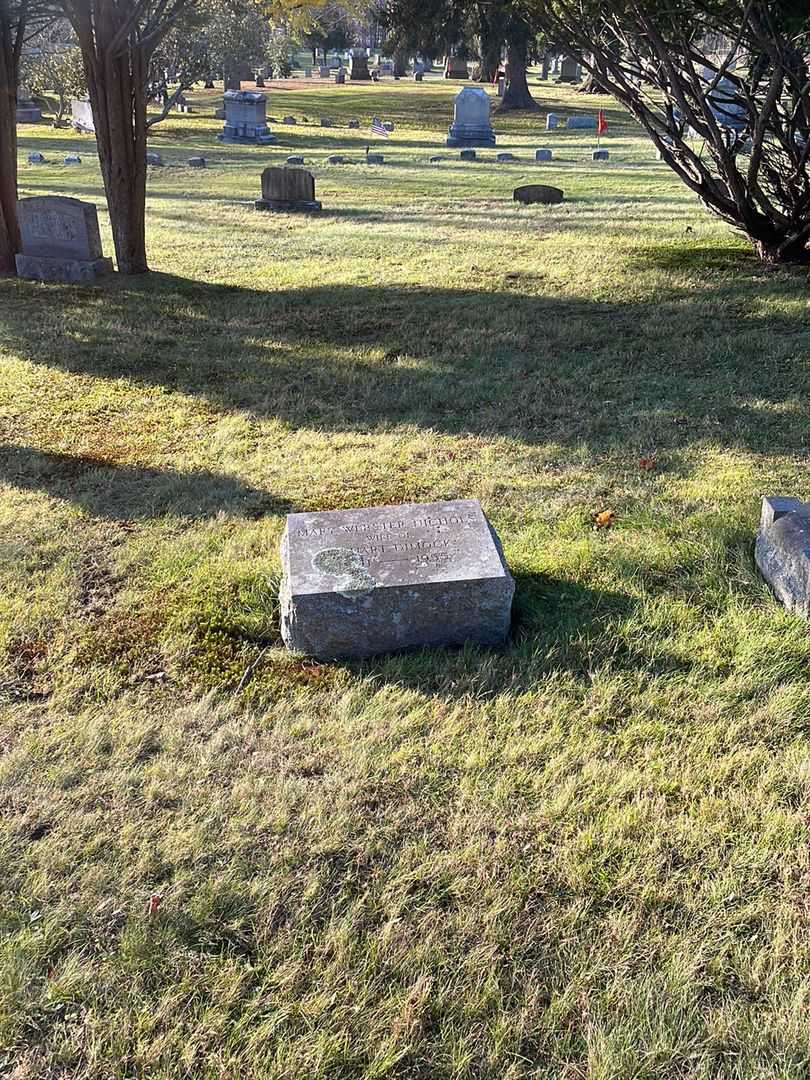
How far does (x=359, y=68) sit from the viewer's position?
6544 centimetres

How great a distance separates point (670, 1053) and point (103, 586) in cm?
332

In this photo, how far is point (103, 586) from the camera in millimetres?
4371

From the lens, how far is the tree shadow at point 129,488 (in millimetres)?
5230

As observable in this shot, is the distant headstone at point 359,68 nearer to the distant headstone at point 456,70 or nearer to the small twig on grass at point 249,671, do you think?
the distant headstone at point 456,70

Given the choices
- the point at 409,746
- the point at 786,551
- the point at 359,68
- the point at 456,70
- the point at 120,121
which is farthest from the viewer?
the point at 359,68

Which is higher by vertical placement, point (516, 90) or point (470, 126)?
point (516, 90)

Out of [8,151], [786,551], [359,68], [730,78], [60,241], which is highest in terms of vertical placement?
[359,68]

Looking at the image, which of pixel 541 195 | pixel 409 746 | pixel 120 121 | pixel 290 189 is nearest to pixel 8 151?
pixel 120 121

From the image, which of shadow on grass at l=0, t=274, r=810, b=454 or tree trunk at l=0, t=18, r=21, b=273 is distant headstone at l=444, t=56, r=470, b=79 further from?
Answer: shadow on grass at l=0, t=274, r=810, b=454

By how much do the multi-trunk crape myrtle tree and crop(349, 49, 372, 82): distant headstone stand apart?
6065cm

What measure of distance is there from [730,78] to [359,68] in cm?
6327

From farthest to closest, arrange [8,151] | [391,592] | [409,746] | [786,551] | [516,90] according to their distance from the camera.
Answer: [516,90] < [8,151] < [786,551] < [391,592] < [409,746]

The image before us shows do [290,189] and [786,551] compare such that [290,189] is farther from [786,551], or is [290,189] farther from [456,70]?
[456,70]

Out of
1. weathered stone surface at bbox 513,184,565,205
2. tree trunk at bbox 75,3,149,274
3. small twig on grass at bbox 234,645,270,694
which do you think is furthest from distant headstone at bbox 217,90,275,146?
small twig on grass at bbox 234,645,270,694
